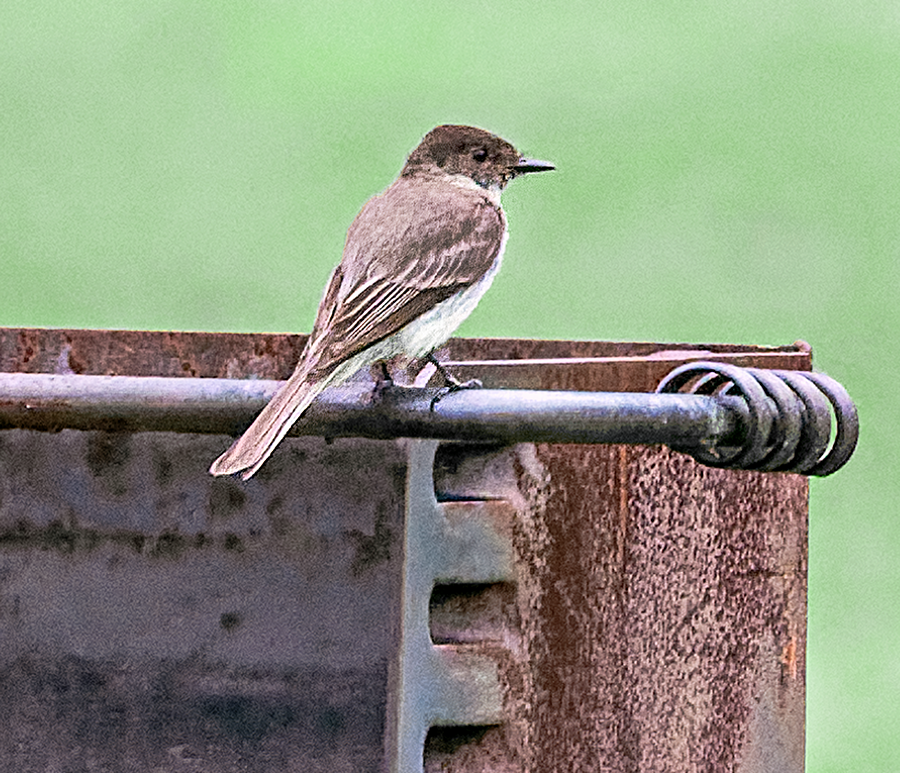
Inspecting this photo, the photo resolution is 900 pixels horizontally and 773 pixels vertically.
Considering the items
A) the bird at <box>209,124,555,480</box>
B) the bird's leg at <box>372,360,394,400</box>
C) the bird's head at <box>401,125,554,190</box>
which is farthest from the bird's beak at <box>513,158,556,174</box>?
the bird's leg at <box>372,360,394,400</box>

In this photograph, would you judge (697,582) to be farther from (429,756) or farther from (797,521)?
(429,756)

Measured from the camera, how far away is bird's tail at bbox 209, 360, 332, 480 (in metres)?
1.88

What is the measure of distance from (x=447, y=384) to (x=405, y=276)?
2.42ft

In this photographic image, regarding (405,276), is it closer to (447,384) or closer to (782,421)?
(447,384)

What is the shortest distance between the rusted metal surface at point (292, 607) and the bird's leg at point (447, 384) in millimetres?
96

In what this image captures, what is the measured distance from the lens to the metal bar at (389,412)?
1.88 meters

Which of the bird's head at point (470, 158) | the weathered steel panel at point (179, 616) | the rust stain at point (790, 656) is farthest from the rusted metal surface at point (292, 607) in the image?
the bird's head at point (470, 158)

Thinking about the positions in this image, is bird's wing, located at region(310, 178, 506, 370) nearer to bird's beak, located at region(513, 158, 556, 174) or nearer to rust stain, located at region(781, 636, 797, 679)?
bird's beak, located at region(513, 158, 556, 174)

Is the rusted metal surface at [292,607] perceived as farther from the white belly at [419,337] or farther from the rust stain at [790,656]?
the white belly at [419,337]

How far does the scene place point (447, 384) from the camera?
2.47 meters

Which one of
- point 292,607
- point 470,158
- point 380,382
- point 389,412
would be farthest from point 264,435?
point 470,158

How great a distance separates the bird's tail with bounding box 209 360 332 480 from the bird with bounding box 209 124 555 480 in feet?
0.83

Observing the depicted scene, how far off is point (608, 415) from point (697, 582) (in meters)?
0.47

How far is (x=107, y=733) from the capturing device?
2.06 metres
